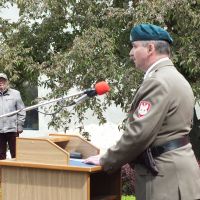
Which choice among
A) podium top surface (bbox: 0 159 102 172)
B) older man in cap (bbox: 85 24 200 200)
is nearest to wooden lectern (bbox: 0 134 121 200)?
podium top surface (bbox: 0 159 102 172)

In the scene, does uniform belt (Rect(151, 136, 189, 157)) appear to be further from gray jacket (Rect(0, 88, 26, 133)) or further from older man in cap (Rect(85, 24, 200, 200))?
gray jacket (Rect(0, 88, 26, 133))

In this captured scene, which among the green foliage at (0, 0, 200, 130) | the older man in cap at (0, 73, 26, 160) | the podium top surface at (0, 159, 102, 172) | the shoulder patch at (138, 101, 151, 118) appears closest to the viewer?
the shoulder patch at (138, 101, 151, 118)

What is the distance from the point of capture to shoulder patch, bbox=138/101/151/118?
139 inches

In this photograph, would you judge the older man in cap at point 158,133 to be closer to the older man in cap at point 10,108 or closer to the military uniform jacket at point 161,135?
the military uniform jacket at point 161,135

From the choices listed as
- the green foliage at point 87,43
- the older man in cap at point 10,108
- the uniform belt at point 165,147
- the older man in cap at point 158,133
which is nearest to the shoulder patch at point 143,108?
the older man in cap at point 158,133

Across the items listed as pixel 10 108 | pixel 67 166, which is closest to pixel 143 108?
pixel 67 166

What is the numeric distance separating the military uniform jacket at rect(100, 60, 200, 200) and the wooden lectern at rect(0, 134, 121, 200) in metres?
0.19

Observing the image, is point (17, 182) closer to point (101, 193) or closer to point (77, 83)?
point (101, 193)

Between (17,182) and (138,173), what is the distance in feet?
2.67

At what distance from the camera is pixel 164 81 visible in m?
3.59

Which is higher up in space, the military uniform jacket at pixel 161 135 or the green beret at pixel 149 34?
the green beret at pixel 149 34

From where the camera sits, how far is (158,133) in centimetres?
357

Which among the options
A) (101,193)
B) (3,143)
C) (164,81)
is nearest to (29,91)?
(3,143)

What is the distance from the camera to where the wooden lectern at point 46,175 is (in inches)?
147
